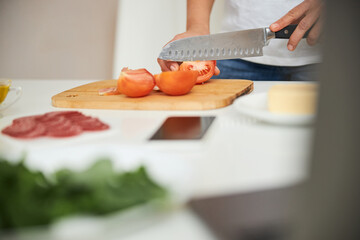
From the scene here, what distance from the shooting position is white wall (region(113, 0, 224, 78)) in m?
2.27

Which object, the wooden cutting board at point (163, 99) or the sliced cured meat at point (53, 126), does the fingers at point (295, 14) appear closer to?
the wooden cutting board at point (163, 99)

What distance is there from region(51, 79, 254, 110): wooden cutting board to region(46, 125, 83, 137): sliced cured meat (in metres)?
0.25

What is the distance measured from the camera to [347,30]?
0.20 metres

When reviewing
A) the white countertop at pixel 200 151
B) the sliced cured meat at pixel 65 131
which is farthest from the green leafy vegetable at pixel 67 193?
the sliced cured meat at pixel 65 131

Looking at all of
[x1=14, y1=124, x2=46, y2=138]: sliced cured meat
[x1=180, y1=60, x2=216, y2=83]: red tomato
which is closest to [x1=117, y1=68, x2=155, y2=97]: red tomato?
[x1=180, y1=60, x2=216, y2=83]: red tomato

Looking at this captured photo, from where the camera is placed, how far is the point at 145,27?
2285 millimetres

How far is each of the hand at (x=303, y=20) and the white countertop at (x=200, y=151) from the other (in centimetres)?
38

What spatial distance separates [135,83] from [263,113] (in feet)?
1.31

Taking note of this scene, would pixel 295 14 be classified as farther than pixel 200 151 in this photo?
Yes

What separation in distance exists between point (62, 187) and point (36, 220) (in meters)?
0.04

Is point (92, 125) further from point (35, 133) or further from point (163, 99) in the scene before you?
point (163, 99)

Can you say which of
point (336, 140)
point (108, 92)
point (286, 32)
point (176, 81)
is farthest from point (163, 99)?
point (336, 140)

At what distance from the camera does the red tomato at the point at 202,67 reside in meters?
1.21

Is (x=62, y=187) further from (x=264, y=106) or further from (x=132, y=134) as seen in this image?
(x=264, y=106)
